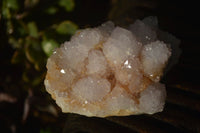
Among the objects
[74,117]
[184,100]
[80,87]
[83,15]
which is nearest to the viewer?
[80,87]

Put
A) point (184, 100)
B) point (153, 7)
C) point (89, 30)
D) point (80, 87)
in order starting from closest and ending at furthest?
point (80, 87) → point (89, 30) → point (184, 100) → point (153, 7)

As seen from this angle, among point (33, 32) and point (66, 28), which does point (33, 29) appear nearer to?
point (33, 32)

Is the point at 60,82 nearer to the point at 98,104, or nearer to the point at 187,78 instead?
the point at 98,104

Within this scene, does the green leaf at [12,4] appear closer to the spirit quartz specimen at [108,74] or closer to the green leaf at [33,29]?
the green leaf at [33,29]

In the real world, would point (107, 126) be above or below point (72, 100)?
below

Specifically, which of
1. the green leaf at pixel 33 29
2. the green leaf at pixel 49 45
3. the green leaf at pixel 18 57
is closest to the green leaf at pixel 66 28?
the green leaf at pixel 49 45

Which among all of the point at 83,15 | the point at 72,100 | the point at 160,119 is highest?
the point at 83,15

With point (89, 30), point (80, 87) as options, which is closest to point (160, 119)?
point (80, 87)

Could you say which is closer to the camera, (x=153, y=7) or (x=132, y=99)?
(x=132, y=99)
